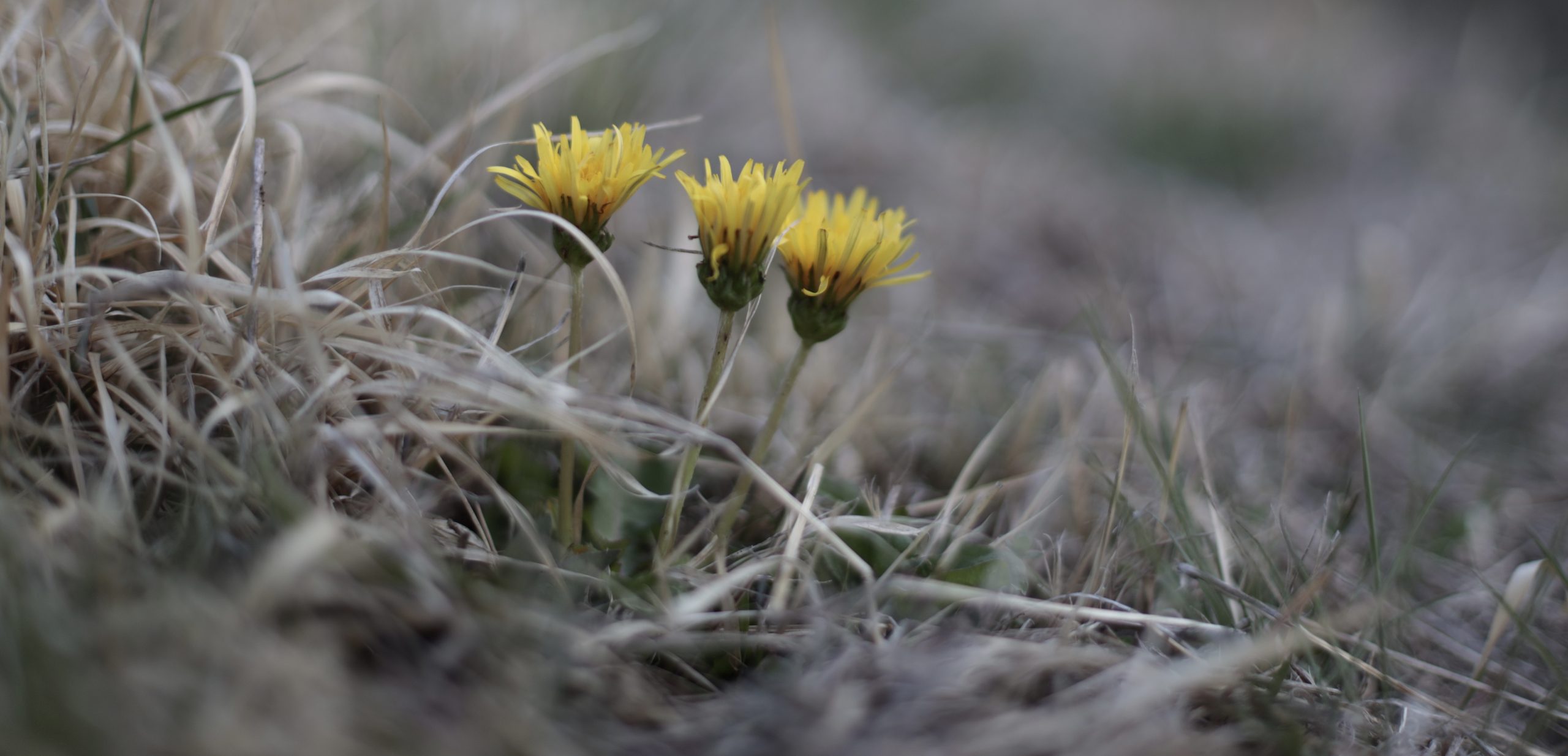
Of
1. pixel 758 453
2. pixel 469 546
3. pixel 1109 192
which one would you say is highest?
pixel 1109 192

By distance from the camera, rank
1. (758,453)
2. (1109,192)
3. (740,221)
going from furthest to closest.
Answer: (1109,192), (758,453), (740,221)

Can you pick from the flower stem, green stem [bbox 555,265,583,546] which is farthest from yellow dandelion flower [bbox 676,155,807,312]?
green stem [bbox 555,265,583,546]

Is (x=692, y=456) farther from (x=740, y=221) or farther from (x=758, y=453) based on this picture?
(x=740, y=221)

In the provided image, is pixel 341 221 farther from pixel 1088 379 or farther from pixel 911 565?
pixel 1088 379

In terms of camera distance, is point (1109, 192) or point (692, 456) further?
point (1109, 192)

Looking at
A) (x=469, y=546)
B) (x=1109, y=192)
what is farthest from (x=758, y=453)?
(x=1109, y=192)

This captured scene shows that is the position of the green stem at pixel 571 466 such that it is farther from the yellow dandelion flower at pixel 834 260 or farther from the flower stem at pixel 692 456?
the yellow dandelion flower at pixel 834 260

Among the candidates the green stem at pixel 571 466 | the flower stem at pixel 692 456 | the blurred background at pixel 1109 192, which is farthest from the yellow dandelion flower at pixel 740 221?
the blurred background at pixel 1109 192
